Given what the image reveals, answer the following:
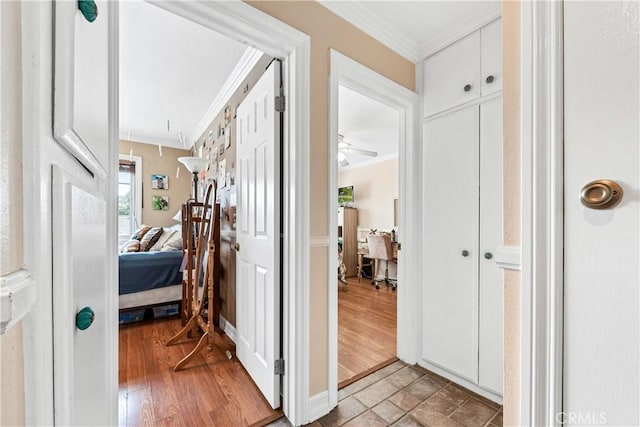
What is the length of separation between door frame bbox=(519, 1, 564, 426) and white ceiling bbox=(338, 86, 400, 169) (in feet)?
5.50

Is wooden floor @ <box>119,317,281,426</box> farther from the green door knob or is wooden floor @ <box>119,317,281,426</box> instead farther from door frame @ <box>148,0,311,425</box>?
the green door knob

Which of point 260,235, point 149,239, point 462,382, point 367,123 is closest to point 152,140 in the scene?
point 149,239

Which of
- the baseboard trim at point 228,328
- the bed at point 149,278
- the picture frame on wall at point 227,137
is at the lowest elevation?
the baseboard trim at point 228,328

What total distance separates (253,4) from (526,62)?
123cm

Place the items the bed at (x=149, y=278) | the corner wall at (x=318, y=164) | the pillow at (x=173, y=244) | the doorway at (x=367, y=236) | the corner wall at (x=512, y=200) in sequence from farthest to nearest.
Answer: the pillow at (x=173, y=244) < the bed at (x=149, y=278) < the doorway at (x=367, y=236) < the corner wall at (x=318, y=164) < the corner wall at (x=512, y=200)

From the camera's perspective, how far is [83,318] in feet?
1.90

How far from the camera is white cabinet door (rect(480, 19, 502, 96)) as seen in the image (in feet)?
5.51

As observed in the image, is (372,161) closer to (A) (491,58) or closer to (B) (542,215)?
(A) (491,58)

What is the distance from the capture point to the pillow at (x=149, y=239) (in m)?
3.23

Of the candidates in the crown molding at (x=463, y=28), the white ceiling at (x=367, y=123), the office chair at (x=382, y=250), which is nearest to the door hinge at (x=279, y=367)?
the white ceiling at (x=367, y=123)

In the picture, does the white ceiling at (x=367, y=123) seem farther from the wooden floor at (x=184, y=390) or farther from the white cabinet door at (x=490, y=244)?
the wooden floor at (x=184, y=390)

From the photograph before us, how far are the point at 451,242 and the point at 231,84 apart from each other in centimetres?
237

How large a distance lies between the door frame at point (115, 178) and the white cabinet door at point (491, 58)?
115 centimetres

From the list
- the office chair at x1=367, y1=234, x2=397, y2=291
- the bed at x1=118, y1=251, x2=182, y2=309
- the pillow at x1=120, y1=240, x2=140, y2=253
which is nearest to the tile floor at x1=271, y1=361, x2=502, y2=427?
the bed at x1=118, y1=251, x2=182, y2=309
